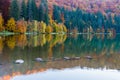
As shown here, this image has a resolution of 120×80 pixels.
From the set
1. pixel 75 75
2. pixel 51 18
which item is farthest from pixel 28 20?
pixel 75 75

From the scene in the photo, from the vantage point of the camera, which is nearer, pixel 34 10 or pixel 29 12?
pixel 29 12

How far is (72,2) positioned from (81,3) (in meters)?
10.8

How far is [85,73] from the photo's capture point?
88.2 ft

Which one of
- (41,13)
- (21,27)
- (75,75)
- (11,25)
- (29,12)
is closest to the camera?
(75,75)

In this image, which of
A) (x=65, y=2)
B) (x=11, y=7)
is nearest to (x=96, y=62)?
(x=11, y=7)

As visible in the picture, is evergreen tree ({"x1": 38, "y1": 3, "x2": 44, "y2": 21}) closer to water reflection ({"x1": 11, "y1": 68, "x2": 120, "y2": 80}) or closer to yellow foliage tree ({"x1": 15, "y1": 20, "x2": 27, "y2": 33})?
yellow foliage tree ({"x1": 15, "y1": 20, "x2": 27, "y2": 33})

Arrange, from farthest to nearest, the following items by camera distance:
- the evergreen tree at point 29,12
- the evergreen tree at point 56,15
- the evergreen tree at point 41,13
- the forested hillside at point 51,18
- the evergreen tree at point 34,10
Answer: the evergreen tree at point 56,15 < the evergreen tree at point 41,13 < the evergreen tree at point 34,10 < the evergreen tree at point 29,12 < the forested hillside at point 51,18

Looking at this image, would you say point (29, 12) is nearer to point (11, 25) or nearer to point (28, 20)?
point (28, 20)

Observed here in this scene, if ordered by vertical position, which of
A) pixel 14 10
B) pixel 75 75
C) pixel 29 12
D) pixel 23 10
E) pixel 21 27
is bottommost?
pixel 75 75

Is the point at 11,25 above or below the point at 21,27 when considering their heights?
above

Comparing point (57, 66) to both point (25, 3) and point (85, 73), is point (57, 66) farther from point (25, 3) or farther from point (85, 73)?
point (25, 3)

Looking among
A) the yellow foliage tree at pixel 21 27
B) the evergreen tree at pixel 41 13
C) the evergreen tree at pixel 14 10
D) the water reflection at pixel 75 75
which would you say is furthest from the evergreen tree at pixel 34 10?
the water reflection at pixel 75 75

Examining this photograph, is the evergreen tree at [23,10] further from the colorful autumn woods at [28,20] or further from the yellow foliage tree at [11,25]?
the yellow foliage tree at [11,25]

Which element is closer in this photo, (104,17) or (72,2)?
(104,17)
